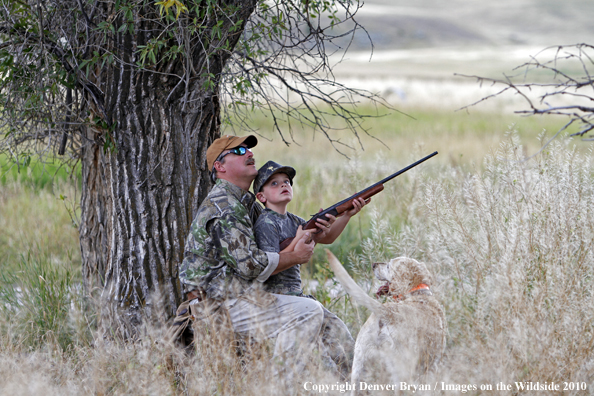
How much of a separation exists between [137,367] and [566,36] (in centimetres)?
15359

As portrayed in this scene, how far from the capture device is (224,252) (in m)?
3.44

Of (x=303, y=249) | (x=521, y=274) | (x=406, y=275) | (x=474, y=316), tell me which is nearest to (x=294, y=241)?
(x=303, y=249)

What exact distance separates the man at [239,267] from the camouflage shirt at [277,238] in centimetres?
10

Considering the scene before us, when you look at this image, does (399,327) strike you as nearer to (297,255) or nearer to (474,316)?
(474,316)

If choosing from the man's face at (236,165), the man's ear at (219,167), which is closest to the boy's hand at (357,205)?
the man's face at (236,165)

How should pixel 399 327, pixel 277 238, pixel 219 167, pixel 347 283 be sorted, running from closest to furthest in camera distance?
pixel 347 283
pixel 399 327
pixel 277 238
pixel 219 167

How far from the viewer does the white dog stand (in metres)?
3.19

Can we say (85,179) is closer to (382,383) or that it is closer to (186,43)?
(186,43)

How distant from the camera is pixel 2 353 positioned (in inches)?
140

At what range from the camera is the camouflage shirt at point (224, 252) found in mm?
3412

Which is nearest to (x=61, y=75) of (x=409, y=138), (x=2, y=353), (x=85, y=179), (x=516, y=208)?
(x=85, y=179)

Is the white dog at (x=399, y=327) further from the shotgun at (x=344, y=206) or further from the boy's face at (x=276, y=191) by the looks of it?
the boy's face at (x=276, y=191)

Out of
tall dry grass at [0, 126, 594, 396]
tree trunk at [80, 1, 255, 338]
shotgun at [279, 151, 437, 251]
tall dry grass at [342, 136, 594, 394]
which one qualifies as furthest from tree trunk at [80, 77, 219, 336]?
tall dry grass at [342, 136, 594, 394]

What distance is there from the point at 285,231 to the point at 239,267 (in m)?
0.46
